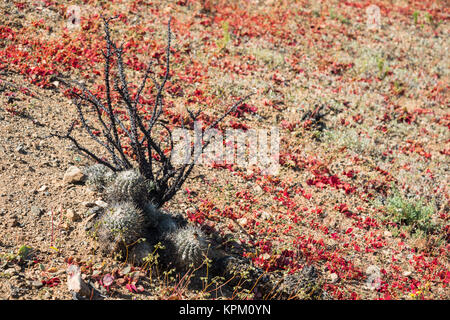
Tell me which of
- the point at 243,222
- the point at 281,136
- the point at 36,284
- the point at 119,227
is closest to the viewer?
the point at 36,284

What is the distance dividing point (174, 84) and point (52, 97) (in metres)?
3.04

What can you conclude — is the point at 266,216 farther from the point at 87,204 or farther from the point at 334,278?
the point at 87,204

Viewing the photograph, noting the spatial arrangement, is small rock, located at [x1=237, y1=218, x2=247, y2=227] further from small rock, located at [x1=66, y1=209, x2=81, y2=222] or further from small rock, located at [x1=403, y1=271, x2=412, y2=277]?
small rock, located at [x1=403, y1=271, x2=412, y2=277]

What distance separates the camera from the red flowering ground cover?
5535mm

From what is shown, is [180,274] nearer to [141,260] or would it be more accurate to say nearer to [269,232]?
[141,260]

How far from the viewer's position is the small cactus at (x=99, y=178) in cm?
585

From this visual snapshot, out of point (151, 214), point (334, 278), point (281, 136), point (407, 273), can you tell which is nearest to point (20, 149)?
point (151, 214)

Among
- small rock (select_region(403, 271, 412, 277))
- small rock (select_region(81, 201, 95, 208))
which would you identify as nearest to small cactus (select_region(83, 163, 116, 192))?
small rock (select_region(81, 201, 95, 208))

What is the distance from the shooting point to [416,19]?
48.9ft

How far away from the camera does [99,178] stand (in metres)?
5.90

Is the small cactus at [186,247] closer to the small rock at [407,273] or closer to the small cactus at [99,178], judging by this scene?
the small cactus at [99,178]

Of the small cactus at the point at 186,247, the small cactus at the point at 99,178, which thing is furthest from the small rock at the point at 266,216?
the small cactus at the point at 99,178

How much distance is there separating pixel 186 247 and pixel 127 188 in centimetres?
120
